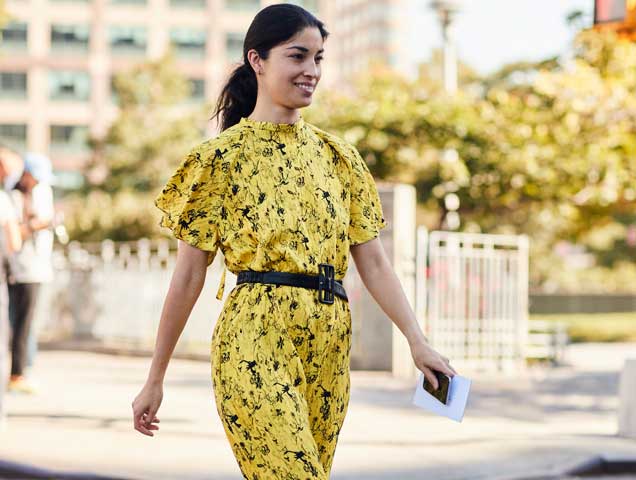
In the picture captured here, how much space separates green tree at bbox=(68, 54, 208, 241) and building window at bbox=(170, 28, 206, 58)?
25565 mm

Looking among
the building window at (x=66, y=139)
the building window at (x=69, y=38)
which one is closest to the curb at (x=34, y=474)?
the building window at (x=66, y=139)

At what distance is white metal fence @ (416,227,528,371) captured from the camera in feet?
49.3

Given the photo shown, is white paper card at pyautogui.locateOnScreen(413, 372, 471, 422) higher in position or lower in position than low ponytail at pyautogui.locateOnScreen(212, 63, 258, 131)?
→ lower

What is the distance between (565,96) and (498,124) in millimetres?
1314

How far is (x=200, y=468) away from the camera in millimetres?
7020

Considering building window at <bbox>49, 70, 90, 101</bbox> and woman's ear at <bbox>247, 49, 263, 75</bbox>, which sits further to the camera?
building window at <bbox>49, 70, 90, 101</bbox>

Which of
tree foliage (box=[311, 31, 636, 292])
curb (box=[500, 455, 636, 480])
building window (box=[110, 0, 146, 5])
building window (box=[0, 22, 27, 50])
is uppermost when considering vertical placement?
building window (box=[110, 0, 146, 5])

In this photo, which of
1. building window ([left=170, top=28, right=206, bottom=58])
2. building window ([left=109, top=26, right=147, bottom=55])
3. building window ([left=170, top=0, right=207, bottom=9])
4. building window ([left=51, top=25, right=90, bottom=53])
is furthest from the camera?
building window ([left=170, top=0, right=207, bottom=9])

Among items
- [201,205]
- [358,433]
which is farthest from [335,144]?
[358,433]

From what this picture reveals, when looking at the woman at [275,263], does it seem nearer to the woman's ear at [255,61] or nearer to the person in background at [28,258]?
the woman's ear at [255,61]

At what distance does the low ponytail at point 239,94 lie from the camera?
3.85 metres

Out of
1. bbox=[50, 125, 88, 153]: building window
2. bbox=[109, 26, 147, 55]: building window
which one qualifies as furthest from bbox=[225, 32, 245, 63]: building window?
bbox=[50, 125, 88, 153]: building window

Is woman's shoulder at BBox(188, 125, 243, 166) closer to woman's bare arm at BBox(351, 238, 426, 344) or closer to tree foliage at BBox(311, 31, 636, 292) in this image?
woman's bare arm at BBox(351, 238, 426, 344)

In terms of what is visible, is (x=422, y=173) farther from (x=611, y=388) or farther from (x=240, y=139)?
(x=240, y=139)
